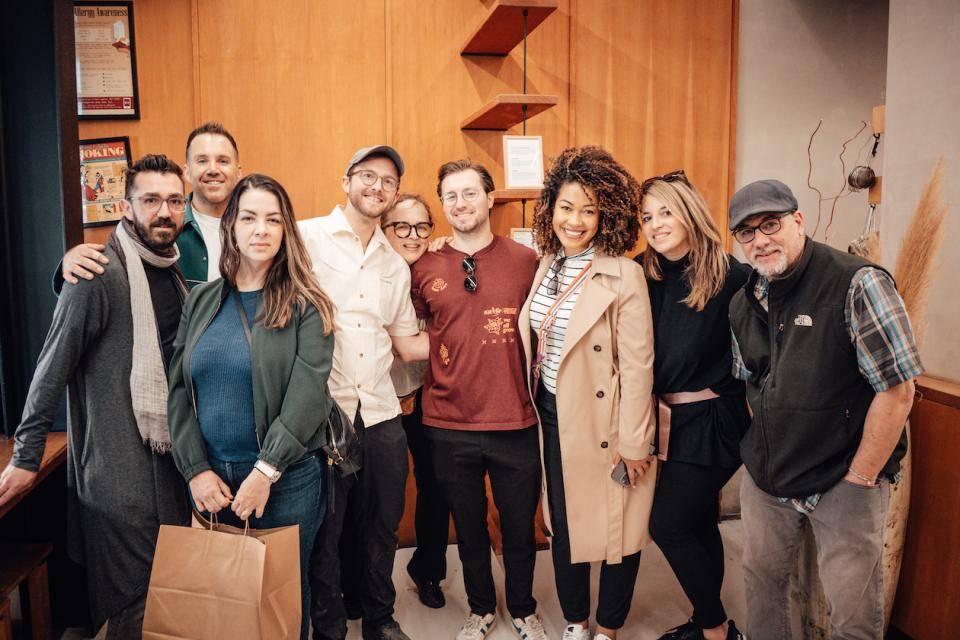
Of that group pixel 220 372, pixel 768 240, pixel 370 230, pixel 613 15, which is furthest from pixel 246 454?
pixel 613 15

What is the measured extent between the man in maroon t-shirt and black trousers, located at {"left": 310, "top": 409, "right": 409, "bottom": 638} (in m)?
0.18

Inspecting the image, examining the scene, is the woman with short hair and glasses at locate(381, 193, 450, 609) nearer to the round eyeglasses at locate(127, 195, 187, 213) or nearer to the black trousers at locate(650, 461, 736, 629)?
the round eyeglasses at locate(127, 195, 187, 213)

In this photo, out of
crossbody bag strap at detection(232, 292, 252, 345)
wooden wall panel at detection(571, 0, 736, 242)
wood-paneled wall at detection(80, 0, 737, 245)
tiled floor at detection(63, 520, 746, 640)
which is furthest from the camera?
wooden wall panel at detection(571, 0, 736, 242)

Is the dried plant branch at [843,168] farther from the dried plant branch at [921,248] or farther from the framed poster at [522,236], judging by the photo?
the framed poster at [522,236]

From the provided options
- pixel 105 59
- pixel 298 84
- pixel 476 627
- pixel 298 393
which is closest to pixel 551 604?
pixel 476 627

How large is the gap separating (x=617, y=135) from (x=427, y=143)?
104 centimetres

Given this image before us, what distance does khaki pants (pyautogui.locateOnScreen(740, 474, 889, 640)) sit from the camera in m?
1.70

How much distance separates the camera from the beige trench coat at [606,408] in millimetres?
2051

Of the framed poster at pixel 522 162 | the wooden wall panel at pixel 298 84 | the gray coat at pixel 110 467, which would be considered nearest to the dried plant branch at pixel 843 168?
the framed poster at pixel 522 162

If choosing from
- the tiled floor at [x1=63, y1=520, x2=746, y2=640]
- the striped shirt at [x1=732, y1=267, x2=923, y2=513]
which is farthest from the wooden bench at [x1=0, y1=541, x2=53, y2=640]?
the striped shirt at [x1=732, y1=267, x2=923, y2=513]

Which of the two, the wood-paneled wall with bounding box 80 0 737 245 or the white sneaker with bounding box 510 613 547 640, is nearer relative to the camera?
the white sneaker with bounding box 510 613 547 640

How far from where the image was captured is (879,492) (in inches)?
66.8

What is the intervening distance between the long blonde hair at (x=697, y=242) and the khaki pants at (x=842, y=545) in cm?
62

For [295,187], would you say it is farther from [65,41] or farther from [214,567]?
[214,567]
